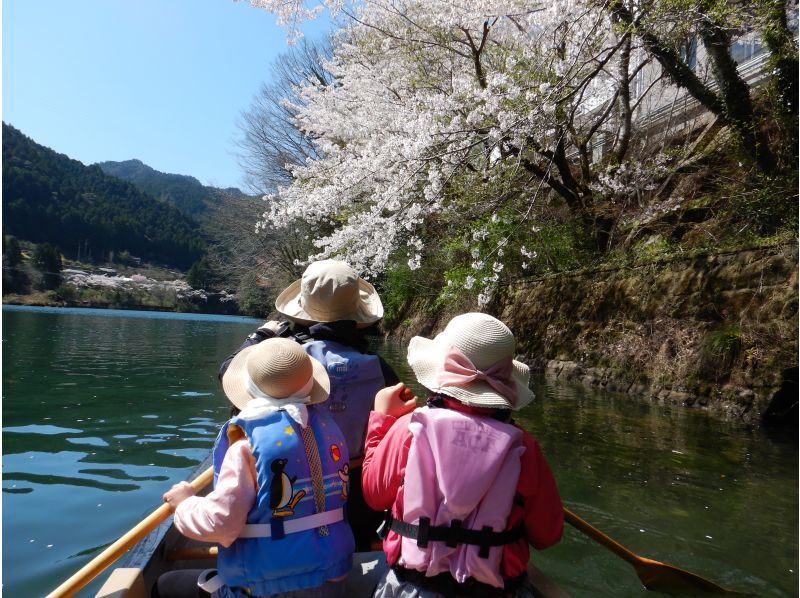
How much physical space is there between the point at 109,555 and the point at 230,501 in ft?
2.85

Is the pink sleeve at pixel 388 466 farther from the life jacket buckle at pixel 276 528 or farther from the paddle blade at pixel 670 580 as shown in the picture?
the paddle blade at pixel 670 580

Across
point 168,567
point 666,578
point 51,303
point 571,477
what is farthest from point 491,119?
point 51,303

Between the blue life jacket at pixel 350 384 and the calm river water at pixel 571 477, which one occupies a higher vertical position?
the blue life jacket at pixel 350 384

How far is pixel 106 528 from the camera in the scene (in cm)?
382

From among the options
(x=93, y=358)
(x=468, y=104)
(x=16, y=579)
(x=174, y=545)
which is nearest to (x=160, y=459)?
(x=16, y=579)

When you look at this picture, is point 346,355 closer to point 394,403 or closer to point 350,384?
point 350,384

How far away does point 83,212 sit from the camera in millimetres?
109500

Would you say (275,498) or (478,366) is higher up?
(478,366)

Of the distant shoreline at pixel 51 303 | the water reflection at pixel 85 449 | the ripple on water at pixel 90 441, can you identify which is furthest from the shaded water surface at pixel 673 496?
the distant shoreline at pixel 51 303

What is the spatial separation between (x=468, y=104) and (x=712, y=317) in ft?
16.4

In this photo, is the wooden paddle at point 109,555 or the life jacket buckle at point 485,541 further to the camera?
the wooden paddle at point 109,555

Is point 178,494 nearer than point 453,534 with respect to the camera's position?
No

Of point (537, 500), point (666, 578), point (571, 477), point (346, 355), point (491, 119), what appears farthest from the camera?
point (491, 119)

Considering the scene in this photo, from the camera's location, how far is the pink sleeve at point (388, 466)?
1.82m
